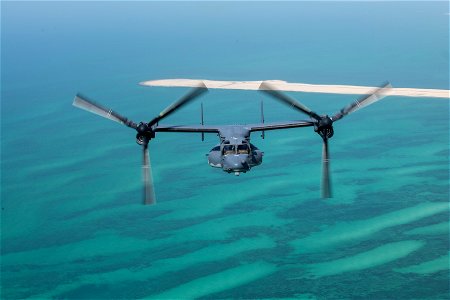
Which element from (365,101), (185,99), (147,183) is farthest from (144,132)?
(365,101)

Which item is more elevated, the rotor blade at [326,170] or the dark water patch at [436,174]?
the rotor blade at [326,170]

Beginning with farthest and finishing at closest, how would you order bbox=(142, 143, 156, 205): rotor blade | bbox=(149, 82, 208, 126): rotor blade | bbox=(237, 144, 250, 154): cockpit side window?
bbox=(237, 144, 250, 154): cockpit side window < bbox=(149, 82, 208, 126): rotor blade < bbox=(142, 143, 156, 205): rotor blade

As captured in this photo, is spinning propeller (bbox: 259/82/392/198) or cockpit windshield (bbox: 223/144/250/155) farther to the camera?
cockpit windshield (bbox: 223/144/250/155)

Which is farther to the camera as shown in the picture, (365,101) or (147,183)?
(365,101)

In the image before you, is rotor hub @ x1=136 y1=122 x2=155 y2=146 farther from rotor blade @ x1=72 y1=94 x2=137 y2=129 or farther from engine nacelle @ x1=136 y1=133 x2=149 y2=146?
rotor blade @ x1=72 y1=94 x2=137 y2=129

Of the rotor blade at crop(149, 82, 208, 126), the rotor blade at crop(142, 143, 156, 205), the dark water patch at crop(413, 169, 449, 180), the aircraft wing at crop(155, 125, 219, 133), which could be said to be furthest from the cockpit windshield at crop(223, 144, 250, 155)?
the dark water patch at crop(413, 169, 449, 180)

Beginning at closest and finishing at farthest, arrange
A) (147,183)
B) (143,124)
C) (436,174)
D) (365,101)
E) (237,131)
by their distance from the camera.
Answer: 1. (147,183)
2. (365,101)
3. (143,124)
4. (237,131)
5. (436,174)

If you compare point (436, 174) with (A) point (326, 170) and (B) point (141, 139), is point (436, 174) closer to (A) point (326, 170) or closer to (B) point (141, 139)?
(A) point (326, 170)

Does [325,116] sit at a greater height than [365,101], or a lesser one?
lesser

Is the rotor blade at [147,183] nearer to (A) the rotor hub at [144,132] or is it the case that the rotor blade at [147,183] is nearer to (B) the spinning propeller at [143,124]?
(B) the spinning propeller at [143,124]

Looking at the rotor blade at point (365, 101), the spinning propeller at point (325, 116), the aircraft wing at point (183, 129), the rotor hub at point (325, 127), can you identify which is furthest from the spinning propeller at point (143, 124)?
the rotor blade at point (365, 101)

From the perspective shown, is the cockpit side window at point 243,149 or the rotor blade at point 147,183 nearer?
the rotor blade at point 147,183

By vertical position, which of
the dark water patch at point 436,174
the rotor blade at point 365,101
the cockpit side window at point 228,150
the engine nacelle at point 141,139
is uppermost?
the rotor blade at point 365,101
